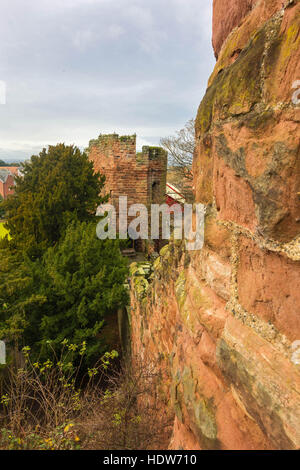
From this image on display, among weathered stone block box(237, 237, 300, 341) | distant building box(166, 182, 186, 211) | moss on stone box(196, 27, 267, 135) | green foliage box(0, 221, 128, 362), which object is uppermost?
distant building box(166, 182, 186, 211)

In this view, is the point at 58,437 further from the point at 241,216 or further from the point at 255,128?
the point at 255,128

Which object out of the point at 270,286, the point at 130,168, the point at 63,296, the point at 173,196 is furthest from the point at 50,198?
the point at 270,286

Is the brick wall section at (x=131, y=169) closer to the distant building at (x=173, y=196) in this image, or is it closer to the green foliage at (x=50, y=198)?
the green foliage at (x=50, y=198)

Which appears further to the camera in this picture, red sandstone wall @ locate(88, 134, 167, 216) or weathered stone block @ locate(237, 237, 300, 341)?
red sandstone wall @ locate(88, 134, 167, 216)

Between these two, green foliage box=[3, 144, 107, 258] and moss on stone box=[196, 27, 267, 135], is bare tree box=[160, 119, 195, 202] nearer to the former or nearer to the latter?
green foliage box=[3, 144, 107, 258]

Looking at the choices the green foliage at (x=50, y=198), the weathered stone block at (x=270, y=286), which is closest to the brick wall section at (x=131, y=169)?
the green foliage at (x=50, y=198)

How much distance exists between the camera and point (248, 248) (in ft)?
3.28

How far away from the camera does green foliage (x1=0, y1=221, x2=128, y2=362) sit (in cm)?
595

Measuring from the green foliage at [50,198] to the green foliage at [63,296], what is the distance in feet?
6.28

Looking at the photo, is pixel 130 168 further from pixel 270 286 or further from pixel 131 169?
pixel 270 286

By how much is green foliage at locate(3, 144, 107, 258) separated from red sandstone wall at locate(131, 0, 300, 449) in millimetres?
8253

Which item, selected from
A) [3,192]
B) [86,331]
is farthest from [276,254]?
[3,192]

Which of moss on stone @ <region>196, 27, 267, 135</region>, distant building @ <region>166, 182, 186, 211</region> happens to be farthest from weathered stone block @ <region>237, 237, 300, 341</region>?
distant building @ <region>166, 182, 186, 211</region>
